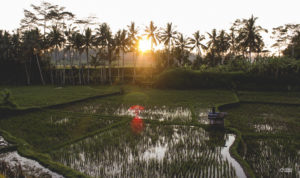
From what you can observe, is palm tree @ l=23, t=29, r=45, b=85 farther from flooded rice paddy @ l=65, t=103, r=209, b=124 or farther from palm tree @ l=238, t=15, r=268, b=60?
palm tree @ l=238, t=15, r=268, b=60

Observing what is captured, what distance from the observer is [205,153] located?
5426 mm

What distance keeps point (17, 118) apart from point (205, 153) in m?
8.78

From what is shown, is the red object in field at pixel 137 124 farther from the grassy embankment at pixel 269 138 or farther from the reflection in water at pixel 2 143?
the reflection in water at pixel 2 143

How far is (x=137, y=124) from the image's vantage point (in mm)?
8430

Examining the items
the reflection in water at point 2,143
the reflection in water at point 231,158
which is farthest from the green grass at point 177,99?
the reflection in water at point 2,143

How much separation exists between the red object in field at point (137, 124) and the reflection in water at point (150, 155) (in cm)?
39

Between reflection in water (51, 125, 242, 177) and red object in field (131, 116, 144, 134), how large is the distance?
39 centimetres

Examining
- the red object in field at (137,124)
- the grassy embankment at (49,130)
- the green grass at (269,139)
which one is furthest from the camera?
the red object in field at (137,124)

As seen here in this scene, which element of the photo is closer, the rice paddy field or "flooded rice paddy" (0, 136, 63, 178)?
"flooded rice paddy" (0, 136, 63, 178)

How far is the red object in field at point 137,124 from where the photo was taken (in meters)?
7.63

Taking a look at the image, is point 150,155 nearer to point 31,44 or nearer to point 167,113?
point 167,113

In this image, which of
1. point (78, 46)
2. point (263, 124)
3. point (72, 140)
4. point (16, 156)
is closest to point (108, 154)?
point (72, 140)

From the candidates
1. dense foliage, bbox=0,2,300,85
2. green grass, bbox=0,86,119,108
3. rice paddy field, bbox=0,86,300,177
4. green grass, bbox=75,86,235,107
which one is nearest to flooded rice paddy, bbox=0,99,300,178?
rice paddy field, bbox=0,86,300,177

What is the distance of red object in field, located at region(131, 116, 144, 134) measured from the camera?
7.63 m
